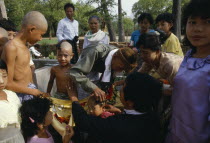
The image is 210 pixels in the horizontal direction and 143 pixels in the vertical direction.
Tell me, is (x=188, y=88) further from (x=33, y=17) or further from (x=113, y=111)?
(x=33, y=17)

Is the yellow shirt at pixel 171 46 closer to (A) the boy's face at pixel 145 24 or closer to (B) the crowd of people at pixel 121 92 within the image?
(A) the boy's face at pixel 145 24

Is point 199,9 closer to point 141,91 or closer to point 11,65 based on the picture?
point 141,91

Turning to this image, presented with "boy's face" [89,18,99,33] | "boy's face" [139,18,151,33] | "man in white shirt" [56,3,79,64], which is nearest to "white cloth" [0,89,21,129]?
"boy's face" [89,18,99,33]

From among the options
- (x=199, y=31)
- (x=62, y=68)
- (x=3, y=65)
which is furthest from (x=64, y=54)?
(x=199, y=31)

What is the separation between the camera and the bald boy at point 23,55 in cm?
207

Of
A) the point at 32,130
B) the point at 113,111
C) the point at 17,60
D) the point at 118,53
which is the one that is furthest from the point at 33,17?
the point at 113,111

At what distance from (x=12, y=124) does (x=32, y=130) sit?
31cm

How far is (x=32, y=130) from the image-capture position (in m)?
2.09

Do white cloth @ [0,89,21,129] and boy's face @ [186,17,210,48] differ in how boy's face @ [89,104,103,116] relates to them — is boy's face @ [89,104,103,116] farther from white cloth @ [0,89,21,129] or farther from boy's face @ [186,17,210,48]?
boy's face @ [186,17,210,48]

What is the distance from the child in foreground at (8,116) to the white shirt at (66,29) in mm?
3810

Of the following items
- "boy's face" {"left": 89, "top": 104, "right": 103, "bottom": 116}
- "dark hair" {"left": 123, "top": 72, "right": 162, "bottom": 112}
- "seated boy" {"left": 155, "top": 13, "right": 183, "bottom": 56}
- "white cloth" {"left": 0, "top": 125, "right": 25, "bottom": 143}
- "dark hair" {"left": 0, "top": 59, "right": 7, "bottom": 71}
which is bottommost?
"white cloth" {"left": 0, "top": 125, "right": 25, "bottom": 143}

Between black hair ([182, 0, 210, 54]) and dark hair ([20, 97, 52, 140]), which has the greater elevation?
black hair ([182, 0, 210, 54])

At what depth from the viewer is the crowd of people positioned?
1.45 meters

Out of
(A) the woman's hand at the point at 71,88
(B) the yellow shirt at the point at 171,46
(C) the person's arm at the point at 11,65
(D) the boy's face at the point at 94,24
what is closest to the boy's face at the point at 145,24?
(B) the yellow shirt at the point at 171,46
